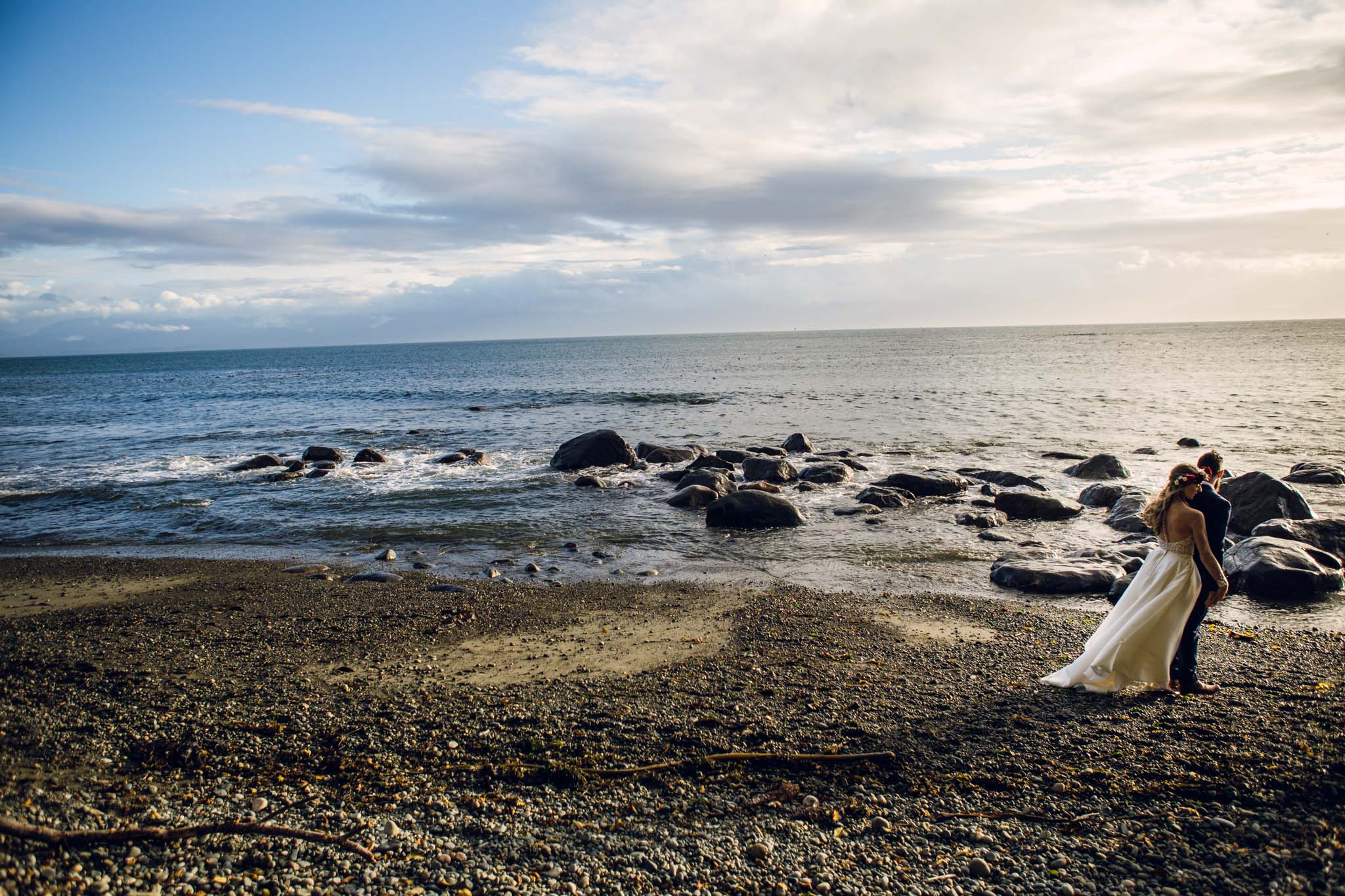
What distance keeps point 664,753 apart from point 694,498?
1269cm

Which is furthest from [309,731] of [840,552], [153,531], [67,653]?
[153,531]

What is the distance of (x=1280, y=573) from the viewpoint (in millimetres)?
11109

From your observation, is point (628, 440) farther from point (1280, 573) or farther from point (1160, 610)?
point (1160, 610)

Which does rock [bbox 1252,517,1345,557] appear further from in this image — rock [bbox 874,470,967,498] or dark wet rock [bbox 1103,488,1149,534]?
rock [bbox 874,470,967,498]

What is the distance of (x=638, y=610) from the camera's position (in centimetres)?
1088

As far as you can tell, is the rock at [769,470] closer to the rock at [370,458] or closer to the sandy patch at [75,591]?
the rock at [370,458]

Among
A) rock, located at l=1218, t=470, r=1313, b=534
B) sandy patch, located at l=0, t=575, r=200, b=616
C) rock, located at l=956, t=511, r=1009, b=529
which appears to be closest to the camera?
sandy patch, located at l=0, t=575, r=200, b=616

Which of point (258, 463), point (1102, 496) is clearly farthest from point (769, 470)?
point (258, 463)

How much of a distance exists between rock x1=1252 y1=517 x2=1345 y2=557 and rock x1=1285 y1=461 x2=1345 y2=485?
25.2 ft

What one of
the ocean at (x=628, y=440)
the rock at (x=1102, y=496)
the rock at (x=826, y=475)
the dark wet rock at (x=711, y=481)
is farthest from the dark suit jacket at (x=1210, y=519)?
the rock at (x=826, y=475)

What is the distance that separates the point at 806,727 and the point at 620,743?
5.70 feet

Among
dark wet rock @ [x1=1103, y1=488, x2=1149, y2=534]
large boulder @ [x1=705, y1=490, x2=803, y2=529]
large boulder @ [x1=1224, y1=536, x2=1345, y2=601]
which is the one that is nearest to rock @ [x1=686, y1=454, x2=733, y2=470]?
large boulder @ [x1=705, y1=490, x2=803, y2=529]

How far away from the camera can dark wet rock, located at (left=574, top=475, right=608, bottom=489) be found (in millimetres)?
21500

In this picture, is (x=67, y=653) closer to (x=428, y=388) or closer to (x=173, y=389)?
(x=428, y=388)
